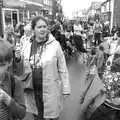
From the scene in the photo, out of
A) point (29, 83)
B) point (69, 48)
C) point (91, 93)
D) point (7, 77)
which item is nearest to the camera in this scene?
point (7, 77)

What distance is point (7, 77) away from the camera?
1.67 meters

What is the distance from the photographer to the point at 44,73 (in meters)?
2.67

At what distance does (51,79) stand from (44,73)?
11 centimetres

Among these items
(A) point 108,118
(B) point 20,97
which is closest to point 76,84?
(A) point 108,118

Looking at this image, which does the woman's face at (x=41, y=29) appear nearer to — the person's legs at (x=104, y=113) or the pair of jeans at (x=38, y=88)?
the pair of jeans at (x=38, y=88)

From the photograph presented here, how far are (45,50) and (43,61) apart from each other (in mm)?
138

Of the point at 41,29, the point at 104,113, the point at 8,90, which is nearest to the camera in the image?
the point at 8,90

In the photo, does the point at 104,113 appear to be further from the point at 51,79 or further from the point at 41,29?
the point at 41,29

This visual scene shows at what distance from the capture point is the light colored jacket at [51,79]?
8.75 feet

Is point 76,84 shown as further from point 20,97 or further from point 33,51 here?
point 20,97

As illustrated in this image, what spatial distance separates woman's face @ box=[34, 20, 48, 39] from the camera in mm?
2760

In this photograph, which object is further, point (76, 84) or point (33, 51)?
point (76, 84)

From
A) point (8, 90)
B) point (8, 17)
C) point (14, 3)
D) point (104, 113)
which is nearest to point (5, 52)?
point (8, 90)

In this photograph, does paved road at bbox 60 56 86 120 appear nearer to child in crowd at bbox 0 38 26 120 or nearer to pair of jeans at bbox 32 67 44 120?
pair of jeans at bbox 32 67 44 120
